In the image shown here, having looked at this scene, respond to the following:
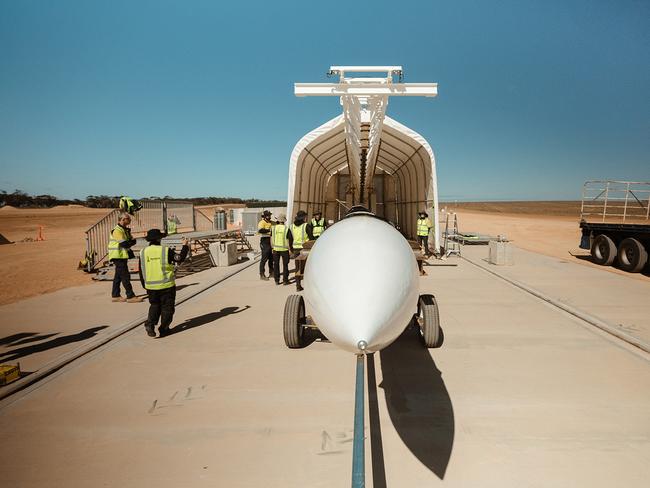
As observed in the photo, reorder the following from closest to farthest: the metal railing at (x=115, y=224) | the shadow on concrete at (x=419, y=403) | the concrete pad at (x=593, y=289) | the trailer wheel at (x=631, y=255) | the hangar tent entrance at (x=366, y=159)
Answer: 1. the shadow on concrete at (x=419, y=403)
2. the hangar tent entrance at (x=366, y=159)
3. the concrete pad at (x=593, y=289)
4. the trailer wheel at (x=631, y=255)
5. the metal railing at (x=115, y=224)

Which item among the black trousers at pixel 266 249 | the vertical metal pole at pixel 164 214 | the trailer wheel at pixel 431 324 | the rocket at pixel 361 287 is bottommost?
the trailer wheel at pixel 431 324

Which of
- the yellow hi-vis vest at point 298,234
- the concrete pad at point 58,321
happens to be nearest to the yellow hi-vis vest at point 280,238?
the yellow hi-vis vest at point 298,234

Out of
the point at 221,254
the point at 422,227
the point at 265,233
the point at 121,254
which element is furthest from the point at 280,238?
the point at 422,227

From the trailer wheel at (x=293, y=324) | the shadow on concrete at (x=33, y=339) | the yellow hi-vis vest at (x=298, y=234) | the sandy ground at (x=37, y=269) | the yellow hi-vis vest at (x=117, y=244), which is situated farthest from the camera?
the sandy ground at (x=37, y=269)

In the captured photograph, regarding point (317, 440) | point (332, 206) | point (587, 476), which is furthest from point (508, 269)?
point (317, 440)

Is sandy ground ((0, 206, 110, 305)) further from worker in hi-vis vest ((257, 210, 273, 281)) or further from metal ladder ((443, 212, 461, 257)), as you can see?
metal ladder ((443, 212, 461, 257))

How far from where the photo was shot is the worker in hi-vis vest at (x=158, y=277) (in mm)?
5340

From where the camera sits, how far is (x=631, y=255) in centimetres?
1111

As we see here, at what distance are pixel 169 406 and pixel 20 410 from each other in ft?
5.10

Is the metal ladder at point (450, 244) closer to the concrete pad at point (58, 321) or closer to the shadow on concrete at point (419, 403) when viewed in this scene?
the shadow on concrete at point (419, 403)

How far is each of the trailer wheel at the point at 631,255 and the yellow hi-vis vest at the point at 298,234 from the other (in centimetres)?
1069

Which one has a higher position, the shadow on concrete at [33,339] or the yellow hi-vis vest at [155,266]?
the yellow hi-vis vest at [155,266]

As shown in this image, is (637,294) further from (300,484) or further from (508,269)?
(300,484)

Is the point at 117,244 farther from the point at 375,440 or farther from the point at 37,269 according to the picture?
the point at 37,269
